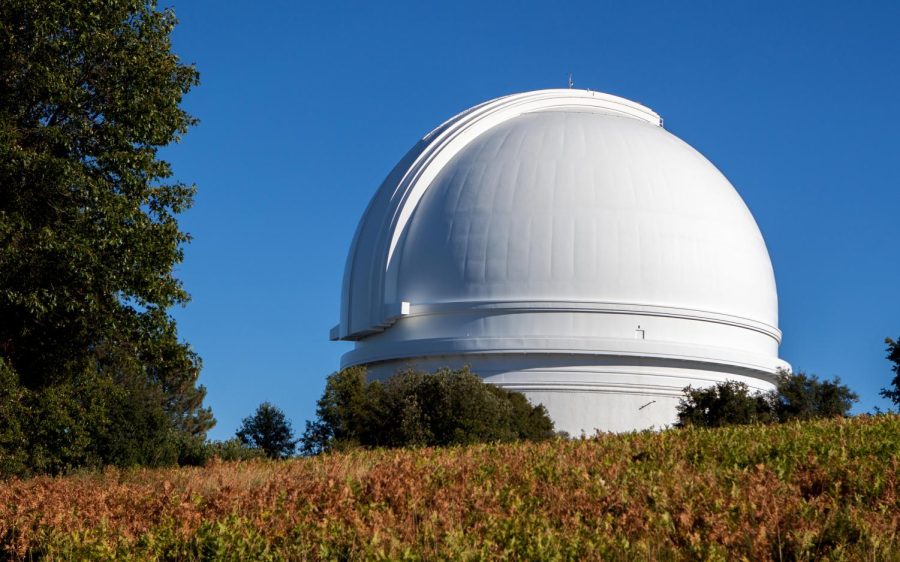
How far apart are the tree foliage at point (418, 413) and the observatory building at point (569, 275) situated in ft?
19.8

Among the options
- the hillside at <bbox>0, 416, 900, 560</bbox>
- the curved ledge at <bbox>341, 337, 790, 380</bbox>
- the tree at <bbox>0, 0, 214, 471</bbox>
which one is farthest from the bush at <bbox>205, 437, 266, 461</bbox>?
the hillside at <bbox>0, 416, 900, 560</bbox>

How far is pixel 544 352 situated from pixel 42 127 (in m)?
27.2

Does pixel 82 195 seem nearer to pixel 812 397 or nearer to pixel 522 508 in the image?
pixel 522 508

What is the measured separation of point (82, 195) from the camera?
16.7 m

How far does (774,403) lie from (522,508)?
29.9m

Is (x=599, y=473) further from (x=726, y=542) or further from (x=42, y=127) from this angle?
(x=42, y=127)

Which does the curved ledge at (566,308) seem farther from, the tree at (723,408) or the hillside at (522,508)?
the hillside at (522,508)

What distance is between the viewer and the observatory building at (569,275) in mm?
42250

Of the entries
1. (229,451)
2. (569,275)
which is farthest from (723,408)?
(229,451)

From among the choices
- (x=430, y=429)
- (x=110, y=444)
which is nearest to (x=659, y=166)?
(x=430, y=429)

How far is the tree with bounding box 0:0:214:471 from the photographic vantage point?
16.4m

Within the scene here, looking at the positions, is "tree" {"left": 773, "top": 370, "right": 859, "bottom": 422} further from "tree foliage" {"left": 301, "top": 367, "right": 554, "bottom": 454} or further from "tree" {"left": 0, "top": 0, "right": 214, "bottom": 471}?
"tree" {"left": 0, "top": 0, "right": 214, "bottom": 471}

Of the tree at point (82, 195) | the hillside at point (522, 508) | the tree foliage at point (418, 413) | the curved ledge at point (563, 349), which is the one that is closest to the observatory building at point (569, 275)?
the curved ledge at point (563, 349)

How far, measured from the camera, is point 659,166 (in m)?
46.0
